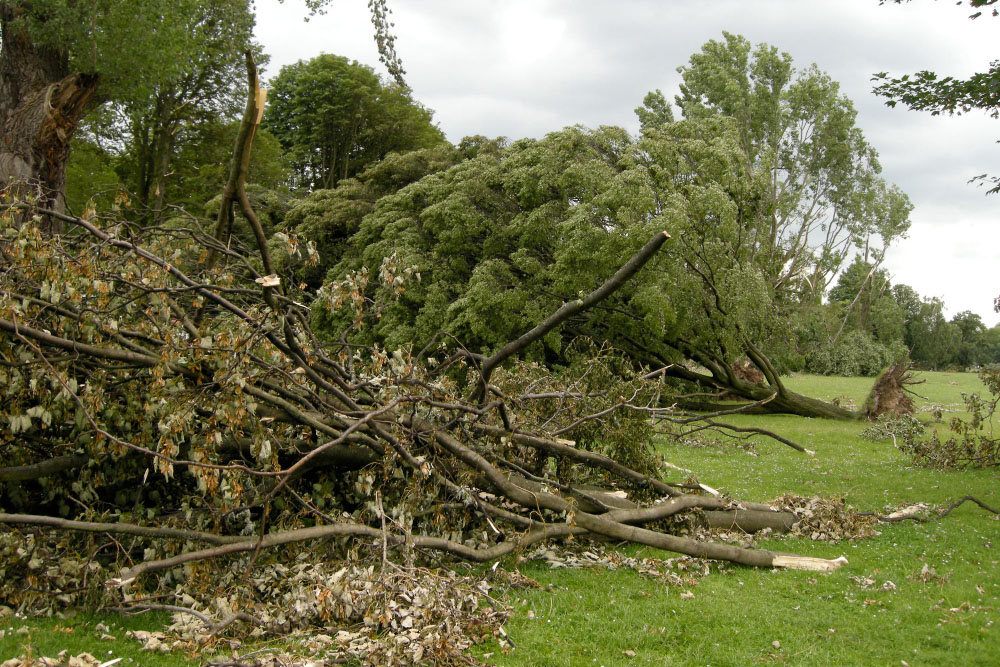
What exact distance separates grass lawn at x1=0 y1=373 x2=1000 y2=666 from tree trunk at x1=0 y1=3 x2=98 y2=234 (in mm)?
10525

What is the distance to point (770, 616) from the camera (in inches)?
199

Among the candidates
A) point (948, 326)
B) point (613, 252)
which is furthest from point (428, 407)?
point (948, 326)

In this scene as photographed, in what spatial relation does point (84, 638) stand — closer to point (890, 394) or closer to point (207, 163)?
point (890, 394)

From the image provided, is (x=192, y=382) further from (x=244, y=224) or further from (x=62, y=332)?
(x=244, y=224)

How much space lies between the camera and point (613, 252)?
16078mm

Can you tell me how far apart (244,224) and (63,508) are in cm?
2019

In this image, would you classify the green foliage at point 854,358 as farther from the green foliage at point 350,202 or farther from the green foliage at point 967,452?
the green foliage at point 967,452

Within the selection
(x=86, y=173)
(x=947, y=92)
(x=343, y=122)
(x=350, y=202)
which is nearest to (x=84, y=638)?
(x=947, y=92)

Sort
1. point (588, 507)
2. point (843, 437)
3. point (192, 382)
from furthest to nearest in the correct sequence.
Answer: point (843, 437) < point (588, 507) < point (192, 382)

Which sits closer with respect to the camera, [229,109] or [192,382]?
[192,382]

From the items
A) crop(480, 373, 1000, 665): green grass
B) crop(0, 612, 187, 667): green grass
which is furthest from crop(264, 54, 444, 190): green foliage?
crop(0, 612, 187, 667): green grass

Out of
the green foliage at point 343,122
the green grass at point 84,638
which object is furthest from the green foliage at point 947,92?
the green foliage at point 343,122

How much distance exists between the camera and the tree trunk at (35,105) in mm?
12680

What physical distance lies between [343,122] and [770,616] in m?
38.0
